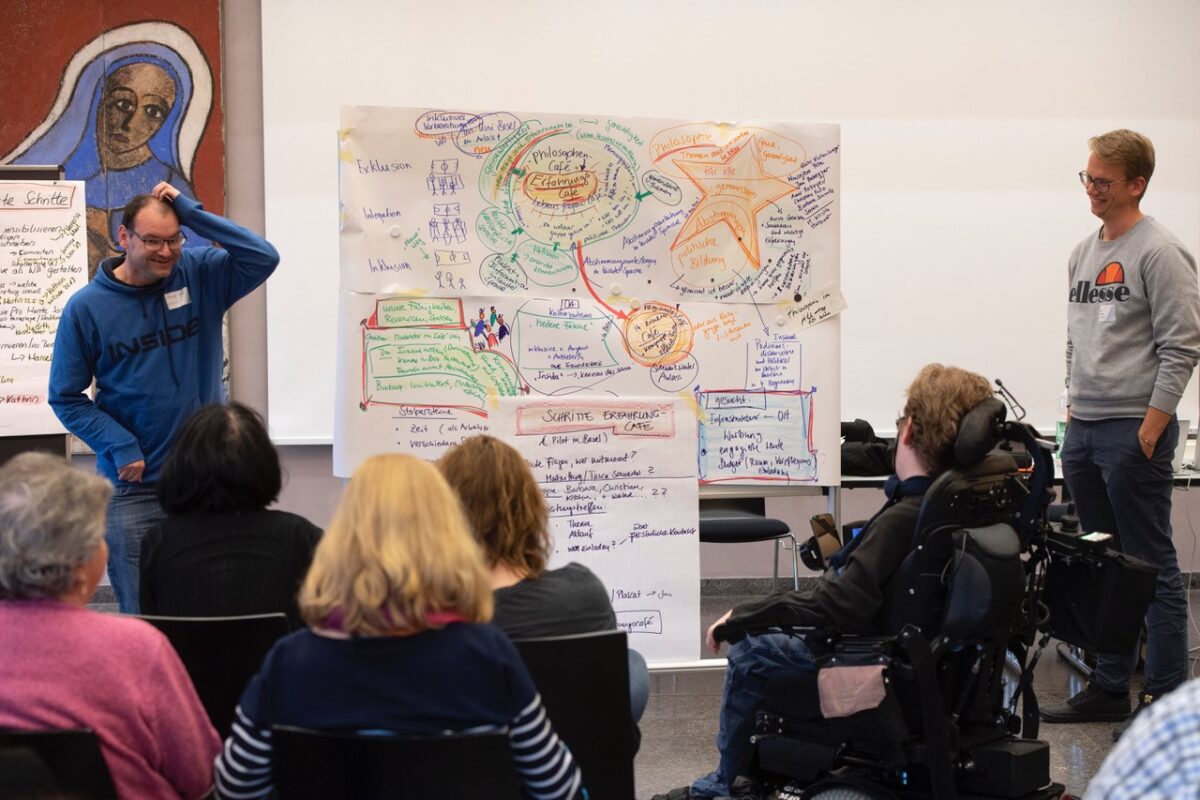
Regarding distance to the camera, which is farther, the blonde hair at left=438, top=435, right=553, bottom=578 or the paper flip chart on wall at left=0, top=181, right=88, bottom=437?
the paper flip chart on wall at left=0, top=181, right=88, bottom=437

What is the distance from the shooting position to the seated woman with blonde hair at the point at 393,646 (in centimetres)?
163

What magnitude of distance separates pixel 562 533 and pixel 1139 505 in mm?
1813

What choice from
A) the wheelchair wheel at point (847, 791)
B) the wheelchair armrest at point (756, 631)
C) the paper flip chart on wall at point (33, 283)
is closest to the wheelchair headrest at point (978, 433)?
the wheelchair armrest at point (756, 631)

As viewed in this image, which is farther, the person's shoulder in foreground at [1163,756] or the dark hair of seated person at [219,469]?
the dark hair of seated person at [219,469]

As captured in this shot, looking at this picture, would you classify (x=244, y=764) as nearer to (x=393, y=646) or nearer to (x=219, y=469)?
(x=393, y=646)

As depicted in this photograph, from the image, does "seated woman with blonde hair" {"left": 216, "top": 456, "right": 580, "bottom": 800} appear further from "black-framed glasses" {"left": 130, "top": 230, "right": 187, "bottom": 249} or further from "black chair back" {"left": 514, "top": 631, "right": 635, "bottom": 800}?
"black-framed glasses" {"left": 130, "top": 230, "right": 187, "bottom": 249}

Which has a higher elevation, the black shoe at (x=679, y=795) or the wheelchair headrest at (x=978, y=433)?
the wheelchair headrest at (x=978, y=433)

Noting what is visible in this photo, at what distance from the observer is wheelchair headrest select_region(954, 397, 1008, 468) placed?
8.70 feet

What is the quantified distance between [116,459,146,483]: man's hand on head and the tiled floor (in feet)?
5.46

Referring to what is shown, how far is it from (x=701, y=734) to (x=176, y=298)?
2.15 metres

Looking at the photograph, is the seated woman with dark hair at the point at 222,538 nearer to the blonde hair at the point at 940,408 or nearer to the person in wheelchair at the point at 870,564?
the person in wheelchair at the point at 870,564

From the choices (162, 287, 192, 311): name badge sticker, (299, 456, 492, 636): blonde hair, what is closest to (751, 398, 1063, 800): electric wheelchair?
(299, 456, 492, 636): blonde hair

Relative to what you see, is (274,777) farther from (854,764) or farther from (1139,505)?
(1139,505)

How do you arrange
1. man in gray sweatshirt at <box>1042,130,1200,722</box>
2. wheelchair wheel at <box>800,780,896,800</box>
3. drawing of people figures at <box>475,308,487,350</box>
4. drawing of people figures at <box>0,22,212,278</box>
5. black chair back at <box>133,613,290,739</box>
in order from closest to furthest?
black chair back at <box>133,613,290,739</box>, wheelchair wheel at <box>800,780,896,800</box>, man in gray sweatshirt at <box>1042,130,1200,722</box>, drawing of people figures at <box>475,308,487,350</box>, drawing of people figures at <box>0,22,212,278</box>
